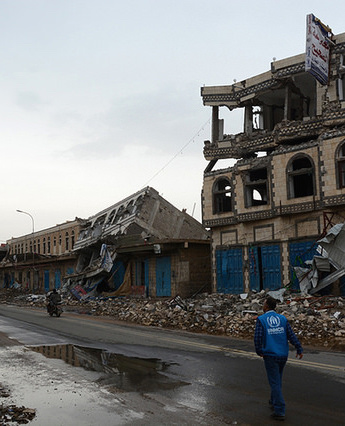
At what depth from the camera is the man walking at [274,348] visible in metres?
6.04

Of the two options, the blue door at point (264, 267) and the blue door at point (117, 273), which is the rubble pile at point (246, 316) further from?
the blue door at point (117, 273)

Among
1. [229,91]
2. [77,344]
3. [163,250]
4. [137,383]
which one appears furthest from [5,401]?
[229,91]

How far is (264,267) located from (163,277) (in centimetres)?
911

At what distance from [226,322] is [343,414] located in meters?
11.8

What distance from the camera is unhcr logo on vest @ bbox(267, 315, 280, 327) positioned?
6267mm

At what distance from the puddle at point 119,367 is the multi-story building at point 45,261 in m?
35.2

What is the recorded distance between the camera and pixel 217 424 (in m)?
5.79

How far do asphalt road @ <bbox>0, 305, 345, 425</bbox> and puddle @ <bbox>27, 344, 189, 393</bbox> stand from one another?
4 cm

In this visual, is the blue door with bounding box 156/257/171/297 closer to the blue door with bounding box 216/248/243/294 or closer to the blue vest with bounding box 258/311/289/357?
the blue door with bounding box 216/248/243/294

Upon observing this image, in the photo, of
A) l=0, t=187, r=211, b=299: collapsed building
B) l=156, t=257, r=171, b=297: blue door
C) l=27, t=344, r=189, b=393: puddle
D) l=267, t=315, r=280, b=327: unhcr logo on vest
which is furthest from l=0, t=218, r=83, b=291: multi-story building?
l=267, t=315, r=280, b=327: unhcr logo on vest

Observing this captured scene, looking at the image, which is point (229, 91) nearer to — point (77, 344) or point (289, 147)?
point (289, 147)

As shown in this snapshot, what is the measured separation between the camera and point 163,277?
107ft

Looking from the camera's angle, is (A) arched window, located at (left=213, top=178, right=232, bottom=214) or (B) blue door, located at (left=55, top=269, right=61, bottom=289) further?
(B) blue door, located at (left=55, top=269, right=61, bottom=289)

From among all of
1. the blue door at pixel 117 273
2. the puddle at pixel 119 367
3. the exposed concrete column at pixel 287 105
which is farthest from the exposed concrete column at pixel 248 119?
the puddle at pixel 119 367
